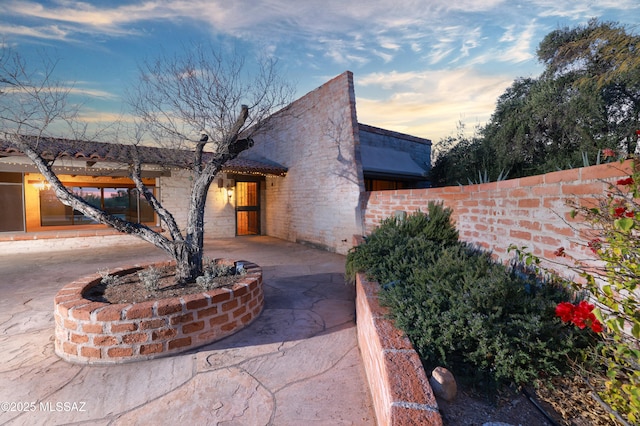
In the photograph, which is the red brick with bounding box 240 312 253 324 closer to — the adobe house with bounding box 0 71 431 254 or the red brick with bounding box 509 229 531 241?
the red brick with bounding box 509 229 531 241

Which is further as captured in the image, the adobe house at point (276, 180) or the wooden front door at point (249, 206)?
the wooden front door at point (249, 206)

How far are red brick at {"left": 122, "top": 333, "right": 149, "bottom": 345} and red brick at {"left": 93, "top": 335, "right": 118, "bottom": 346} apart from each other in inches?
3.0

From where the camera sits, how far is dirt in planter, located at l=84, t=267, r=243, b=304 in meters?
2.80

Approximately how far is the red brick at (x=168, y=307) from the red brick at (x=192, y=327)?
0.60 ft

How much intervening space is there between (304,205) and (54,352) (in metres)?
6.54

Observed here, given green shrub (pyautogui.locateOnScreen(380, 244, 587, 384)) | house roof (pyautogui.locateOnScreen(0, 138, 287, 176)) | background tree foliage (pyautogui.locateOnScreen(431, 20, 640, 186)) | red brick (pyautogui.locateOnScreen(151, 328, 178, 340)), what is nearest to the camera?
green shrub (pyautogui.locateOnScreen(380, 244, 587, 384))

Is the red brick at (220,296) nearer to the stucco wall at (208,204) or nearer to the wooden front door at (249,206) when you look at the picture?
the stucco wall at (208,204)

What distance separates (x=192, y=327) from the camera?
2.54 metres

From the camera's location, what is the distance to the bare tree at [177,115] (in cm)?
301

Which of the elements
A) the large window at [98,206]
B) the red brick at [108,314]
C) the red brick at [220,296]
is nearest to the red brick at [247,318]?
the red brick at [220,296]

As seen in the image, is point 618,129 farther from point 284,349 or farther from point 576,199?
point 284,349

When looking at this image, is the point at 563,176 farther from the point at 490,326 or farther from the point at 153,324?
the point at 153,324

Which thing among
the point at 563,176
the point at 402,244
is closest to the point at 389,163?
the point at 402,244

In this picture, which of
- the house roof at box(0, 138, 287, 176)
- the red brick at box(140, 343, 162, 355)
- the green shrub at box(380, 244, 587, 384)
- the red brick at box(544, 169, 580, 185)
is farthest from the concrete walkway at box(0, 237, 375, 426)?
the house roof at box(0, 138, 287, 176)
